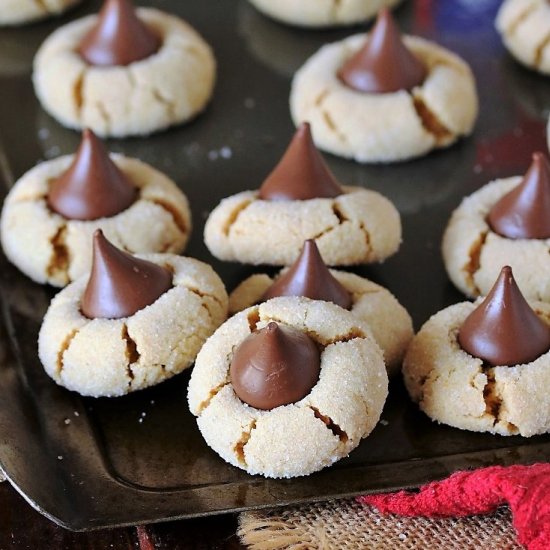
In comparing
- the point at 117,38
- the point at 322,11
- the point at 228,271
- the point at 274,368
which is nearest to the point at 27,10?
the point at 117,38

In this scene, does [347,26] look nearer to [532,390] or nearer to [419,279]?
[419,279]

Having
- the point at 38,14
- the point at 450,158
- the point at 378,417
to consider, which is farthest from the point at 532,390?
the point at 38,14

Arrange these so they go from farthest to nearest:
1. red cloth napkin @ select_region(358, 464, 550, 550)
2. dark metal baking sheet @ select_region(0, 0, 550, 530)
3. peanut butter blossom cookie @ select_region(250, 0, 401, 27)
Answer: peanut butter blossom cookie @ select_region(250, 0, 401, 27)
dark metal baking sheet @ select_region(0, 0, 550, 530)
red cloth napkin @ select_region(358, 464, 550, 550)

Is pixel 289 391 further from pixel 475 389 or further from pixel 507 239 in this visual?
pixel 507 239

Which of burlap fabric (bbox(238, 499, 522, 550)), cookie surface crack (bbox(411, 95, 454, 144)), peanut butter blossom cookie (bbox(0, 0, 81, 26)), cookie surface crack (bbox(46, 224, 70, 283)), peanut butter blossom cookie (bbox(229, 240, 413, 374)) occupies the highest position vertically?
peanut butter blossom cookie (bbox(229, 240, 413, 374))

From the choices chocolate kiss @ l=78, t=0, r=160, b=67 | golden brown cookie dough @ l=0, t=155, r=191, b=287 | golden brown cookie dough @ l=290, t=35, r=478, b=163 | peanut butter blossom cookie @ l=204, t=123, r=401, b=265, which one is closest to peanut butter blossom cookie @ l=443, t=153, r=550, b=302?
peanut butter blossom cookie @ l=204, t=123, r=401, b=265

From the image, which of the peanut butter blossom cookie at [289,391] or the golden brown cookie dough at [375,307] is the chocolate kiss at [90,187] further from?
the peanut butter blossom cookie at [289,391]

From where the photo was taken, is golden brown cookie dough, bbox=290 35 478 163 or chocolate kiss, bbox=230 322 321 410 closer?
chocolate kiss, bbox=230 322 321 410

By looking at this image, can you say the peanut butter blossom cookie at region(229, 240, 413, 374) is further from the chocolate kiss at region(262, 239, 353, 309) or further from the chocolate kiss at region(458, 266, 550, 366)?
the chocolate kiss at region(458, 266, 550, 366)

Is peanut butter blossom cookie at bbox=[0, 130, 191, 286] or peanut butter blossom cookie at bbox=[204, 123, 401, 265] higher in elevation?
peanut butter blossom cookie at bbox=[204, 123, 401, 265]
